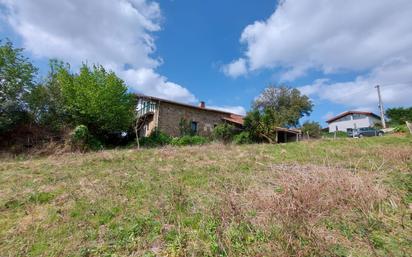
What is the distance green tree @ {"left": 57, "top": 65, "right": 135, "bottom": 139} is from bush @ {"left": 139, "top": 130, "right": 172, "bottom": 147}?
216 cm

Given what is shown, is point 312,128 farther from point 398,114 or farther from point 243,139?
point 243,139

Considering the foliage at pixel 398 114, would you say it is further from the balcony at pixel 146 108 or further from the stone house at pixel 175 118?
the balcony at pixel 146 108

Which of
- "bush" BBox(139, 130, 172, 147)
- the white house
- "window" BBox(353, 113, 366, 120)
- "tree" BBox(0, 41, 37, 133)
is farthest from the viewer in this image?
"window" BBox(353, 113, 366, 120)

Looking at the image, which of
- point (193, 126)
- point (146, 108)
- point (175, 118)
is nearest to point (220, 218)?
point (175, 118)

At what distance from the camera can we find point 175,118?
2123 centimetres

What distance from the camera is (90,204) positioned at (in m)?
4.78

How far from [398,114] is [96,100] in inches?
1575

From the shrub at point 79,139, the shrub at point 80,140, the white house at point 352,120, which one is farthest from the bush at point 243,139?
the white house at point 352,120

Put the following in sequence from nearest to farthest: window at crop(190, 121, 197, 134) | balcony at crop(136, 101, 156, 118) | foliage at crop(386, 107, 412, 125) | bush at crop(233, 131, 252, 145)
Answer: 1. bush at crop(233, 131, 252, 145)
2. balcony at crop(136, 101, 156, 118)
3. window at crop(190, 121, 197, 134)
4. foliage at crop(386, 107, 412, 125)

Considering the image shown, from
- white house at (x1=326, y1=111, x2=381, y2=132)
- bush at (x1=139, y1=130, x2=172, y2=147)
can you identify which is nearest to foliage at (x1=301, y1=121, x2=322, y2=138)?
white house at (x1=326, y1=111, x2=381, y2=132)

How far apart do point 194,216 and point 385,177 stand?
4161 millimetres

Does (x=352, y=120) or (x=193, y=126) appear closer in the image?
(x=193, y=126)

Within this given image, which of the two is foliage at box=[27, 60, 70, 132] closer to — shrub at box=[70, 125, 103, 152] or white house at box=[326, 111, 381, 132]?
shrub at box=[70, 125, 103, 152]

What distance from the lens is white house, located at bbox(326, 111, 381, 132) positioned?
3711 centimetres
